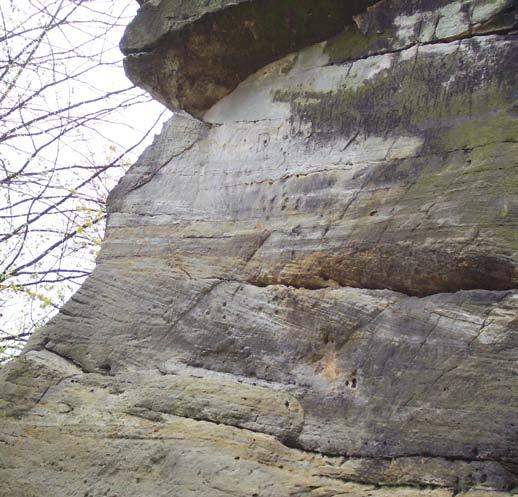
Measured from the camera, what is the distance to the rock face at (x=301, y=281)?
10.5 ft

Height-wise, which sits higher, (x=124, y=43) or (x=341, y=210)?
(x=124, y=43)

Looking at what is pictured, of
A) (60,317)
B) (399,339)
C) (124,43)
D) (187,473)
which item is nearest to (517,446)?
(399,339)

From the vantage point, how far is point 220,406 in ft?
11.8

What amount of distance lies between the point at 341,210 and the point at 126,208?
1.42m

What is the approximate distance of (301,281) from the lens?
3.78 m

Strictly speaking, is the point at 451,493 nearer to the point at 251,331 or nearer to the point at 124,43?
the point at 251,331

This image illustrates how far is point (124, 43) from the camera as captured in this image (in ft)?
15.7

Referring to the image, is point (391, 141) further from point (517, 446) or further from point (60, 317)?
point (60, 317)

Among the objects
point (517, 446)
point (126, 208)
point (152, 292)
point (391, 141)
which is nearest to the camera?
point (517, 446)

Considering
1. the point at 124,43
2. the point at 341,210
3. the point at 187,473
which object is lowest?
the point at 187,473

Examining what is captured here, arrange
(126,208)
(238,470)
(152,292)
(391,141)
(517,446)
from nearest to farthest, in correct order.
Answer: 1. (517,446)
2. (238,470)
3. (391,141)
4. (152,292)
5. (126,208)

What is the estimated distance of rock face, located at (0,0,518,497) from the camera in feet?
10.5

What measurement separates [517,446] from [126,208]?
261 cm

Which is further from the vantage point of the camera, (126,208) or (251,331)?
(126,208)
